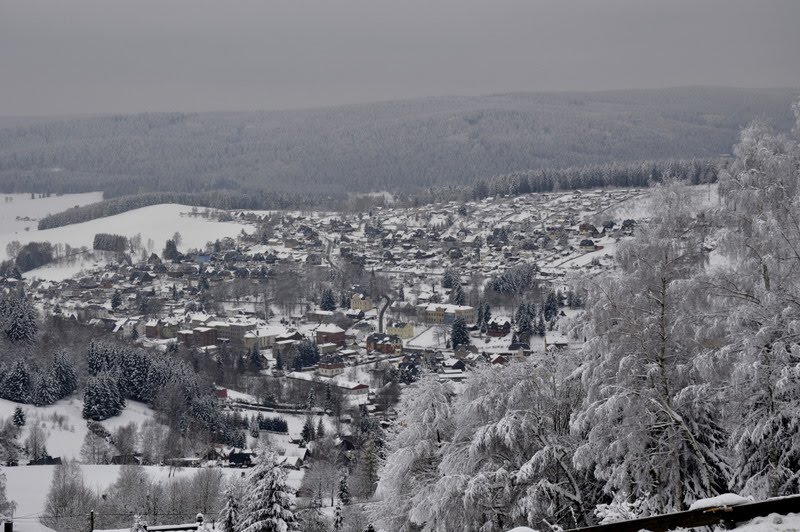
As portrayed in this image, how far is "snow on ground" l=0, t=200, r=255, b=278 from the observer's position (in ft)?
353

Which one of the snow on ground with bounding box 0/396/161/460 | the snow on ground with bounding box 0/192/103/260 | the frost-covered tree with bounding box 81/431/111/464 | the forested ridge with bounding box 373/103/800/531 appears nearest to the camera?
the forested ridge with bounding box 373/103/800/531

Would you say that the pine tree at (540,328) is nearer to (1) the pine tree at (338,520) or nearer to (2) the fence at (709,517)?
(1) the pine tree at (338,520)

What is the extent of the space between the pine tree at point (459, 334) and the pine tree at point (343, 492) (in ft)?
86.2

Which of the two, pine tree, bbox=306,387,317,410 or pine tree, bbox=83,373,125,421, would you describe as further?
pine tree, bbox=306,387,317,410

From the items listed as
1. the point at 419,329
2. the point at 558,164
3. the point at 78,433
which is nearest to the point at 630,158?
the point at 558,164

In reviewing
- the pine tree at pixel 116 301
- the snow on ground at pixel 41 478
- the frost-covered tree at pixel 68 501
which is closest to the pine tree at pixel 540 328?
the snow on ground at pixel 41 478

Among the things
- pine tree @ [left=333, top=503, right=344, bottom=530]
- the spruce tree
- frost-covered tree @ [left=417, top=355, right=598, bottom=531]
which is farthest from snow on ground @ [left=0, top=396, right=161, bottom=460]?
frost-covered tree @ [left=417, top=355, right=598, bottom=531]

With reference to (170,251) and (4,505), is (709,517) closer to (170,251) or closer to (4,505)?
(4,505)

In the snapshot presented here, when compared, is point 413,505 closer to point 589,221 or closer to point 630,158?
point 589,221

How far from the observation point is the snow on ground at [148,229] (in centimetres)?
10769

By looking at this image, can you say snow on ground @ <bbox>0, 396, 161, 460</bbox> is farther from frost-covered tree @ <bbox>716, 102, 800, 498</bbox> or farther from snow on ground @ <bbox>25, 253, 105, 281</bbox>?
snow on ground @ <bbox>25, 253, 105, 281</bbox>

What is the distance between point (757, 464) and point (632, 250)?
2523 mm

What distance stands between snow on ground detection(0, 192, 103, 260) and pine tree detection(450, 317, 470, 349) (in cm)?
6811

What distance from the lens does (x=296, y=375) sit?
50438mm
